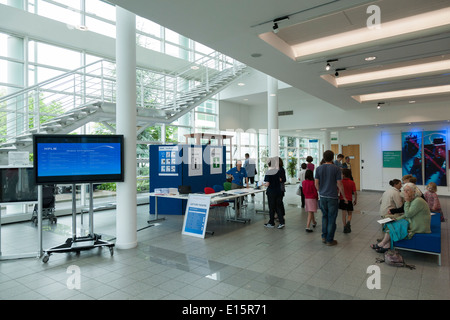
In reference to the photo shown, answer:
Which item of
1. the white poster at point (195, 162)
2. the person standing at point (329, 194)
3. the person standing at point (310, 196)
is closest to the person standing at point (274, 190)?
the person standing at point (310, 196)

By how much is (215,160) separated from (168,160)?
170 centimetres

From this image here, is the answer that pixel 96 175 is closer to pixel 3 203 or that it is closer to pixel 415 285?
pixel 3 203

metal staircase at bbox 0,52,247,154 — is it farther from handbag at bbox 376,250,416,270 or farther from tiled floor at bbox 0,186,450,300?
handbag at bbox 376,250,416,270

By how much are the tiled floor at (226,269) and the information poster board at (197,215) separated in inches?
8.7

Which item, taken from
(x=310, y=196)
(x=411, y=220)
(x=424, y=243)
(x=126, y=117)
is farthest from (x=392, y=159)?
(x=126, y=117)

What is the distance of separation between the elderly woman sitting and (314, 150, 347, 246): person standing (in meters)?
1.01

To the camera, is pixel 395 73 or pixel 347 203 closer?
pixel 347 203

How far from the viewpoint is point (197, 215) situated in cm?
652

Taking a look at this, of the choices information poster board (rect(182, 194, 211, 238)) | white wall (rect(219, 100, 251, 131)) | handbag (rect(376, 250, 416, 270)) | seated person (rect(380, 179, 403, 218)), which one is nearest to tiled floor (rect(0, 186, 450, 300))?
handbag (rect(376, 250, 416, 270))

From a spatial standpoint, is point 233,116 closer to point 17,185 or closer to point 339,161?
point 339,161

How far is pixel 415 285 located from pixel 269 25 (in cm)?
419

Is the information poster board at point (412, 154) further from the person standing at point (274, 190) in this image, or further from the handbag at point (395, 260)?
the handbag at point (395, 260)

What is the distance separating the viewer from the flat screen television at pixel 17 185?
5133 millimetres

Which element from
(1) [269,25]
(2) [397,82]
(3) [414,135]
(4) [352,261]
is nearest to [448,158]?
(3) [414,135]
